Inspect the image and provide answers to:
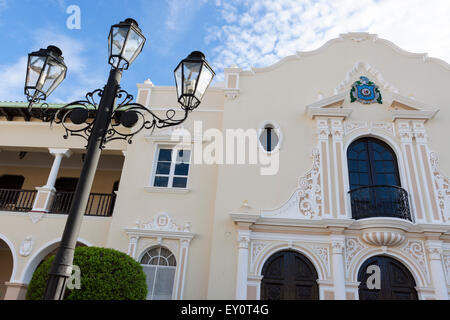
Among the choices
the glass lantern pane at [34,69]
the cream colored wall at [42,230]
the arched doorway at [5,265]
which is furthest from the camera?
the arched doorway at [5,265]

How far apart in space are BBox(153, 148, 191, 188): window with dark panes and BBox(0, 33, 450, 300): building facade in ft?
0.13

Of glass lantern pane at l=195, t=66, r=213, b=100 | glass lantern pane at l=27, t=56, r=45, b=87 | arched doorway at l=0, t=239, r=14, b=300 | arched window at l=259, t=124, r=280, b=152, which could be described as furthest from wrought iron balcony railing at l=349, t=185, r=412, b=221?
arched doorway at l=0, t=239, r=14, b=300

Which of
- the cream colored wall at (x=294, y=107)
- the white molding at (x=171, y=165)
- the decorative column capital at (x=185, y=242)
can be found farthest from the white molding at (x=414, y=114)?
the decorative column capital at (x=185, y=242)

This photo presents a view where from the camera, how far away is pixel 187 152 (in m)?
11.6

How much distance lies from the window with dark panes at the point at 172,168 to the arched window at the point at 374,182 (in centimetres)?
542

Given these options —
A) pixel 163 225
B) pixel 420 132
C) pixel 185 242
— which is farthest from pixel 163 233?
pixel 420 132

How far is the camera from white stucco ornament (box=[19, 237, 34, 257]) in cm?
1077

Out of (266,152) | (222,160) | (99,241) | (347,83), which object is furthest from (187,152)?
(347,83)

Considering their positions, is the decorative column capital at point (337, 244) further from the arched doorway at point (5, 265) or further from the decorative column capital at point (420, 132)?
the arched doorway at point (5, 265)

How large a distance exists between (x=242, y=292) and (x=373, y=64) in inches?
365

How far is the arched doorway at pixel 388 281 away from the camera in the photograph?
9.03 meters

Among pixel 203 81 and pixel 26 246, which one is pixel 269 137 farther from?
pixel 26 246

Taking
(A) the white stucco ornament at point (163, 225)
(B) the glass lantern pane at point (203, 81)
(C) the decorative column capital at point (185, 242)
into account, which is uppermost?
(A) the white stucco ornament at point (163, 225)

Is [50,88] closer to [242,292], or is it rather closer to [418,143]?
[242,292]
